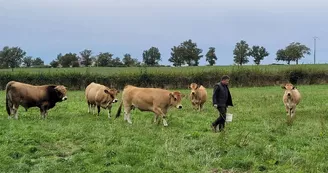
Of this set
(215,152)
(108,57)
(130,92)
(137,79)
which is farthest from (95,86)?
(108,57)

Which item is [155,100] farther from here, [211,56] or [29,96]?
[211,56]

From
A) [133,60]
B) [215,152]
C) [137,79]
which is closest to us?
[215,152]

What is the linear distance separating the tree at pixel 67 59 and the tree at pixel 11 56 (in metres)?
10.7

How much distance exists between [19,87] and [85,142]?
705 cm

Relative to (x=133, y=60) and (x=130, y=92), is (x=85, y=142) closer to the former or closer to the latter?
(x=130, y=92)

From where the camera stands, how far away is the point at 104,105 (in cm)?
1905

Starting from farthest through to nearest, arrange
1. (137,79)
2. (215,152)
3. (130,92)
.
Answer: (137,79), (130,92), (215,152)

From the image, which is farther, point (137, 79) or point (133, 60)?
point (133, 60)

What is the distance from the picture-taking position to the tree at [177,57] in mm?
111625

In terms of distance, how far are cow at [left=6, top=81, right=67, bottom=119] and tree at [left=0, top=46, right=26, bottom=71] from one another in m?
91.5

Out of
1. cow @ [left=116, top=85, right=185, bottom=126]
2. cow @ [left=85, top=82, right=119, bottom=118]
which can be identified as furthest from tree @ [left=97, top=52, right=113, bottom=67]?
cow @ [left=116, top=85, right=185, bottom=126]

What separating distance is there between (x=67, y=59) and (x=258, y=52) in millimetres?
55961

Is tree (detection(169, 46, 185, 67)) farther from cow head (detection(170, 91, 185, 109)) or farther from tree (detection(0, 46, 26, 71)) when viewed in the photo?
cow head (detection(170, 91, 185, 109))

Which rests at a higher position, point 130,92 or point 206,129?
point 130,92
